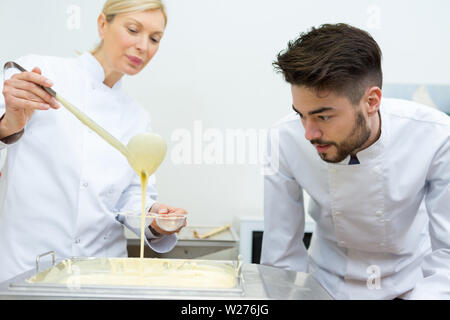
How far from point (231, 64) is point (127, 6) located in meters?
0.88

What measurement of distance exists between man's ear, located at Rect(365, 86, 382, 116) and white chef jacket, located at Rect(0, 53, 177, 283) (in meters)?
0.72

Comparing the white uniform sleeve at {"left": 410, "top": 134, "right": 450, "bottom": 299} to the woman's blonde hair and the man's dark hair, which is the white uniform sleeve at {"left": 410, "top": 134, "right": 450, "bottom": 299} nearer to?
the man's dark hair

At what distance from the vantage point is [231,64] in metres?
2.20

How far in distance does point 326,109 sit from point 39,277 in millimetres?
807

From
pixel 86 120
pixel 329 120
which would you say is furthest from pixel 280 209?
pixel 86 120

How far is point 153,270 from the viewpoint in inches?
40.3

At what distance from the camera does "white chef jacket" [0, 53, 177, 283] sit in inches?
48.2

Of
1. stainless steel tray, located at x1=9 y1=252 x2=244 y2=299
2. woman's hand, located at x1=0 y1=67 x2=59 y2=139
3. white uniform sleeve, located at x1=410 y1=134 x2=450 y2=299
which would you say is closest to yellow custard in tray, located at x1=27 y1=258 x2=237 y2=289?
stainless steel tray, located at x1=9 y1=252 x2=244 y2=299

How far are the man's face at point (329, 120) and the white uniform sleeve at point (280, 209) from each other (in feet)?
0.86

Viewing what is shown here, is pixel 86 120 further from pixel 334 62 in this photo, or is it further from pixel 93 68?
pixel 334 62

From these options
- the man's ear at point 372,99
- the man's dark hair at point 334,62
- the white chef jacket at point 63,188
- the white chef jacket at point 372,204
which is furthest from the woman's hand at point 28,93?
the man's ear at point 372,99

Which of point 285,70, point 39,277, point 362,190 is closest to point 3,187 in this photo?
point 39,277

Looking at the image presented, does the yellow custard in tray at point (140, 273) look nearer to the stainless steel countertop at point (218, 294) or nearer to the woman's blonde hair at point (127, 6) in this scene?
the stainless steel countertop at point (218, 294)
